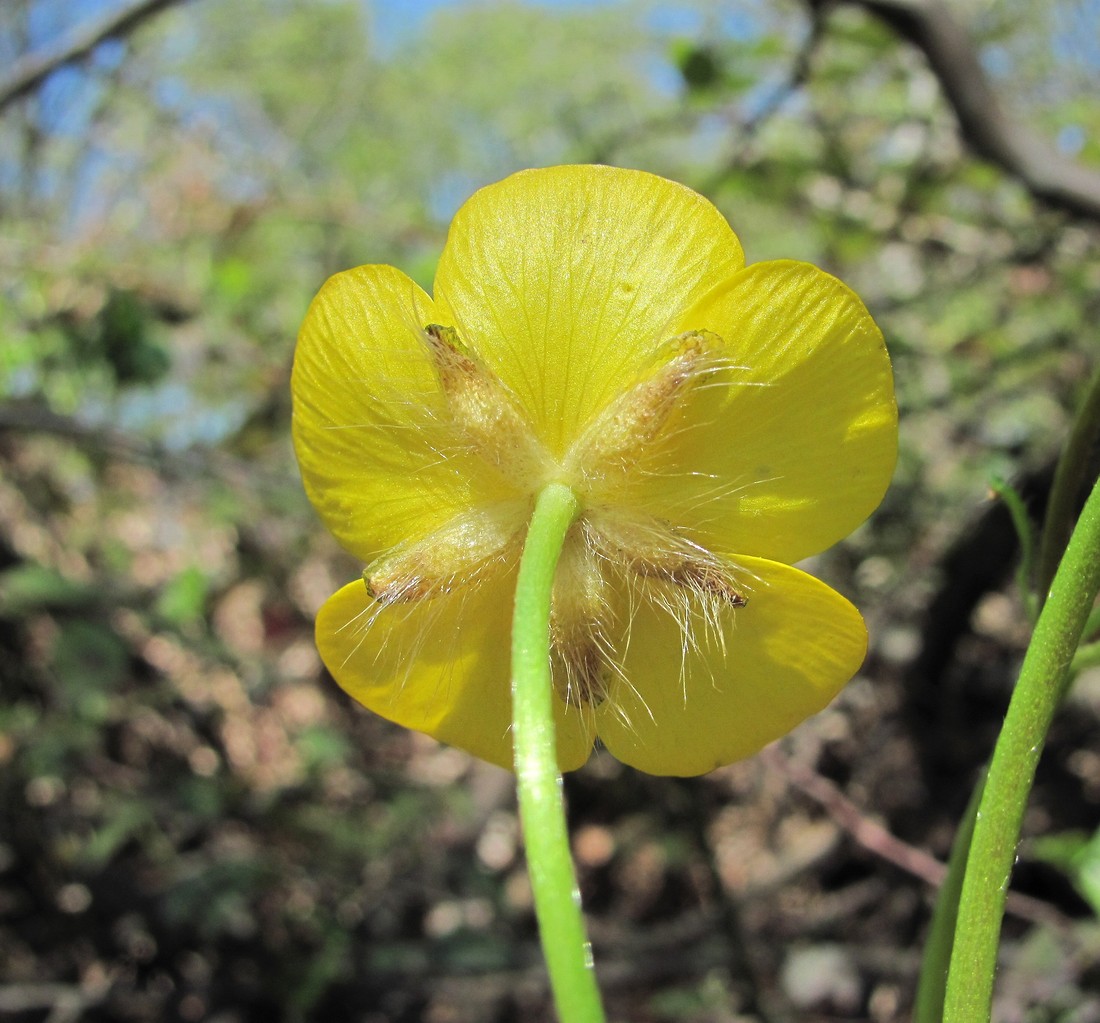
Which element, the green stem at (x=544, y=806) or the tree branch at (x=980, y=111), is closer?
the green stem at (x=544, y=806)

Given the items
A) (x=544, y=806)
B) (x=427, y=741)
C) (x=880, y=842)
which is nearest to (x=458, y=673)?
(x=544, y=806)

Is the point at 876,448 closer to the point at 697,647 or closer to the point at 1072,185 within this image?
the point at 697,647

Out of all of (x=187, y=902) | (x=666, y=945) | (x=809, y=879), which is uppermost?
(x=187, y=902)

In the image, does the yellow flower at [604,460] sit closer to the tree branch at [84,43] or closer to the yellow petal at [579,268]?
the yellow petal at [579,268]

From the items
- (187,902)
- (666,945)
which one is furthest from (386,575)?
(666,945)

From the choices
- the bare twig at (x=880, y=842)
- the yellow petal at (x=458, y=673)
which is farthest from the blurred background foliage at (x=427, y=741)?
the yellow petal at (x=458, y=673)
